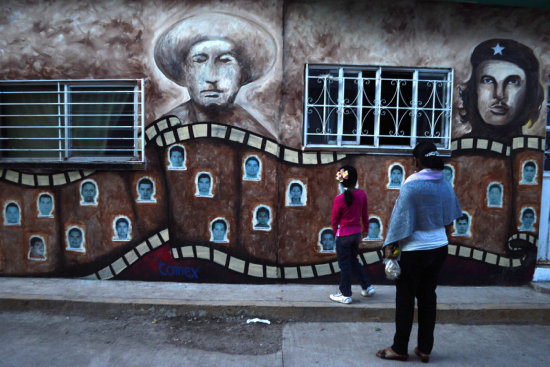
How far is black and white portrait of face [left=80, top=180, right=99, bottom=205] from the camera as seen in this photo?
4.84m

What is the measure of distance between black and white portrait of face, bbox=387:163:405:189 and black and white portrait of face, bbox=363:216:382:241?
0.45 m

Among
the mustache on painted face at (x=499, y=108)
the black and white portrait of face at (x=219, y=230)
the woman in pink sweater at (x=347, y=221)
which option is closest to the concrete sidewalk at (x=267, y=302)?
the woman in pink sweater at (x=347, y=221)

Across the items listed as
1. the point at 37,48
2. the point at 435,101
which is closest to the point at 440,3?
the point at 435,101

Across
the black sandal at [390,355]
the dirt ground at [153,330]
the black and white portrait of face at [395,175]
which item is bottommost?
the dirt ground at [153,330]

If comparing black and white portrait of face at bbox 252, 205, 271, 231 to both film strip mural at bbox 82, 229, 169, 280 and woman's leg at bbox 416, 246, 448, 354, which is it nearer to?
film strip mural at bbox 82, 229, 169, 280

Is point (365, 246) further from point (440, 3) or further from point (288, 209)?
point (440, 3)

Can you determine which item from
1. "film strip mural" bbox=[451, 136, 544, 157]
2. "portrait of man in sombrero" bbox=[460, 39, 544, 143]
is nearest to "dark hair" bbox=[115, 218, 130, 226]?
"film strip mural" bbox=[451, 136, 544, 157]

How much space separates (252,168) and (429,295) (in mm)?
2468

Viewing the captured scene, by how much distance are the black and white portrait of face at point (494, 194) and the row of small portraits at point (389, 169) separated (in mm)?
289

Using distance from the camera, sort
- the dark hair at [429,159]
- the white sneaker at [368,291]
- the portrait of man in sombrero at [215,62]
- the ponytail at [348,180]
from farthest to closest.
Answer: the portrait of man in sombrero at [215,62], the white sneaker at [368,291], the ponytail at [348,180], the dark hair at [429,159]

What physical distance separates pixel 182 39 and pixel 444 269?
429cm

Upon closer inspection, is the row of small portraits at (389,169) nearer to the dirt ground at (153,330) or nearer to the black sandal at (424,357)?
the dirt ground at (153,330)

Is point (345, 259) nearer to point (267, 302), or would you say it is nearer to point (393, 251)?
point (267, 302)

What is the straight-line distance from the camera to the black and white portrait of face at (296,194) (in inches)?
187
